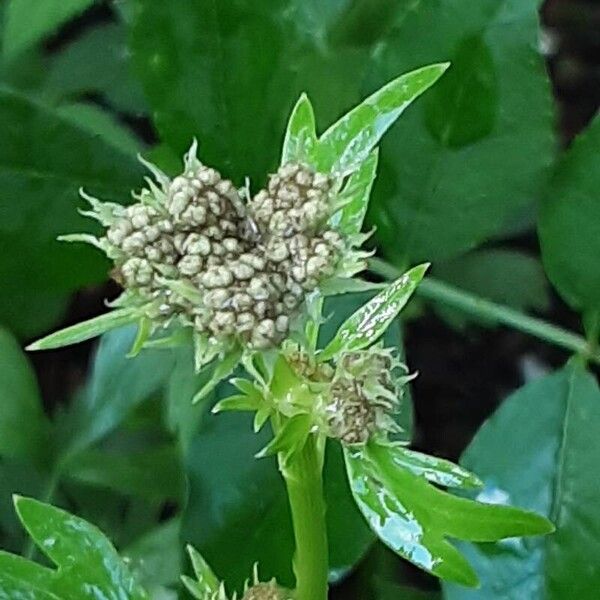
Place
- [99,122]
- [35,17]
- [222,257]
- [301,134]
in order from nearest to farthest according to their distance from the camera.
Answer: [222,257]
[301,134]
[35,17]
[99,122]

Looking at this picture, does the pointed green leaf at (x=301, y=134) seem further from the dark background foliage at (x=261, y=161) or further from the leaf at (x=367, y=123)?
the dark background foliage at (x=261, y=161)

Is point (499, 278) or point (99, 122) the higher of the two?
point (99, 122)

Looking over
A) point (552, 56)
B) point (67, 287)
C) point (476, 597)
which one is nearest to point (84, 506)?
point (67, 287)

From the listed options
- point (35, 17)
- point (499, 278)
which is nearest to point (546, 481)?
point (35, 17)

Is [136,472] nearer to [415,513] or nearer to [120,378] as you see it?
[120,378]

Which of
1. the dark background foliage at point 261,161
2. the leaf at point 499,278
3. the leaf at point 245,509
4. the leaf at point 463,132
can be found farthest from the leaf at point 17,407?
the leaf at point 499,278

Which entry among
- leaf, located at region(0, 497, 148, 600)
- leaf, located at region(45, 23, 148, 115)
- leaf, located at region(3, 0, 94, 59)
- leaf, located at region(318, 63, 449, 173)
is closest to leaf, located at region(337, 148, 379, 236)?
leaf, located at region(318, 63, 449, 173)

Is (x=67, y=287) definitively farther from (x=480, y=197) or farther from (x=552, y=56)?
(x=552, y=56)
